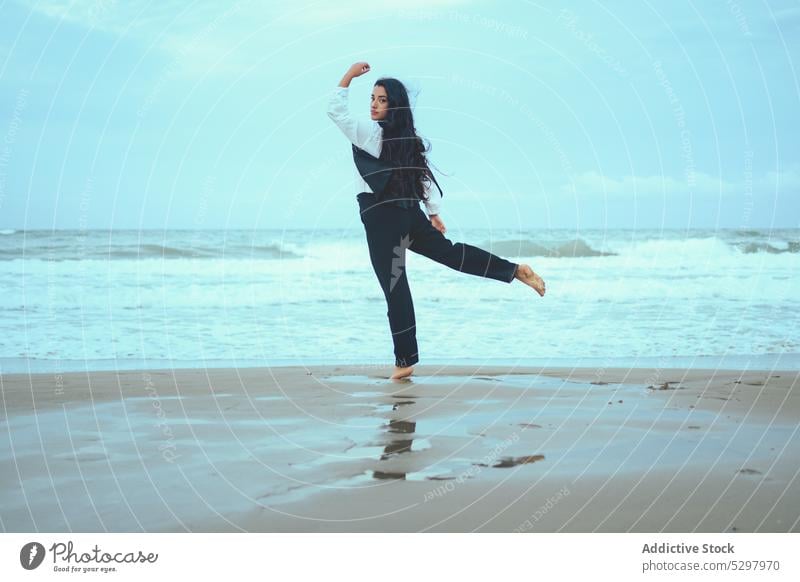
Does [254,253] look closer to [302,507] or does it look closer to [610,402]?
[610,402]

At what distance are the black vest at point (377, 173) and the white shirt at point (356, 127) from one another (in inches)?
1.5

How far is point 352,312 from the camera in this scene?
905cm

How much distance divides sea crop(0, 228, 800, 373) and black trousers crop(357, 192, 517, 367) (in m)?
0.86

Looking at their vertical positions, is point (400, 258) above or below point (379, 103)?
below

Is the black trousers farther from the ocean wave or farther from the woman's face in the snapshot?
the ocean wave

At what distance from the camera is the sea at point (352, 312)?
6434 mm

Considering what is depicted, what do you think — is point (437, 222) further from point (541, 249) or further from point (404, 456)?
point (541, 249)

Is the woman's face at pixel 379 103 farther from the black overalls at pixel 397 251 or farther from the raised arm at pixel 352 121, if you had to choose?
the black overalls at pixel 397 251

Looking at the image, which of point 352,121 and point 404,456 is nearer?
point 404,456

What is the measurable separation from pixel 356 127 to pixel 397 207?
1.74 ft
